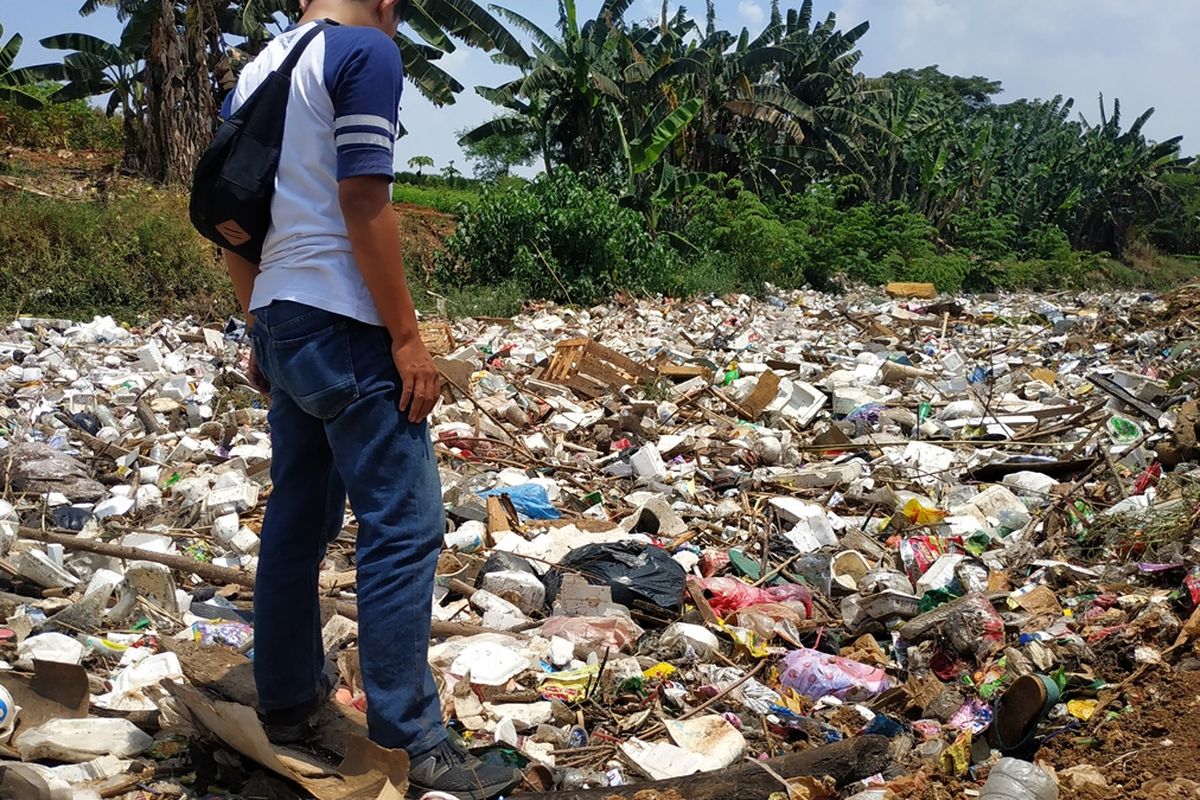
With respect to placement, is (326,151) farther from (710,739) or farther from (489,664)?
(710,739)

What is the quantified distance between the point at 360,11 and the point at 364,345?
0.62 metres

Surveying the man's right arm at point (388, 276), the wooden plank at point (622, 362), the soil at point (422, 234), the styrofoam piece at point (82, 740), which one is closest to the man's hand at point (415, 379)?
the man's right arm at point (388, 276)

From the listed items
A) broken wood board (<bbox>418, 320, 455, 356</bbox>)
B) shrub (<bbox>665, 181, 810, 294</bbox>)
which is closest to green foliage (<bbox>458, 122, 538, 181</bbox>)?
shrub (<bbox>665, 181, 810, 294</bbox>)

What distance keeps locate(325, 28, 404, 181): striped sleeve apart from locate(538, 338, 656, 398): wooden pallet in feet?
17.0

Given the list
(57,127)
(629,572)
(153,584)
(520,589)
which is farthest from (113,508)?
(57,127)

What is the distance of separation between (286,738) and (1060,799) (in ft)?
5.13

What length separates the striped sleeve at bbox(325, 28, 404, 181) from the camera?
1752mm

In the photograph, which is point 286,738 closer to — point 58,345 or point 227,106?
point 227,106

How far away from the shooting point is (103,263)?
1044cm

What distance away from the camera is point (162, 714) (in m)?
2.27

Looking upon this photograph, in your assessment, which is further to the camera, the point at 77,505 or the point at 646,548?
the point at 77,505

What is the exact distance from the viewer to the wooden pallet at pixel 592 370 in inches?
277

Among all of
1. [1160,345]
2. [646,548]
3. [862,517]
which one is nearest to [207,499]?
[646,548]

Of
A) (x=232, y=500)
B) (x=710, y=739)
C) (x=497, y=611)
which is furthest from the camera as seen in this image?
Answer: (x=232, y=500)
